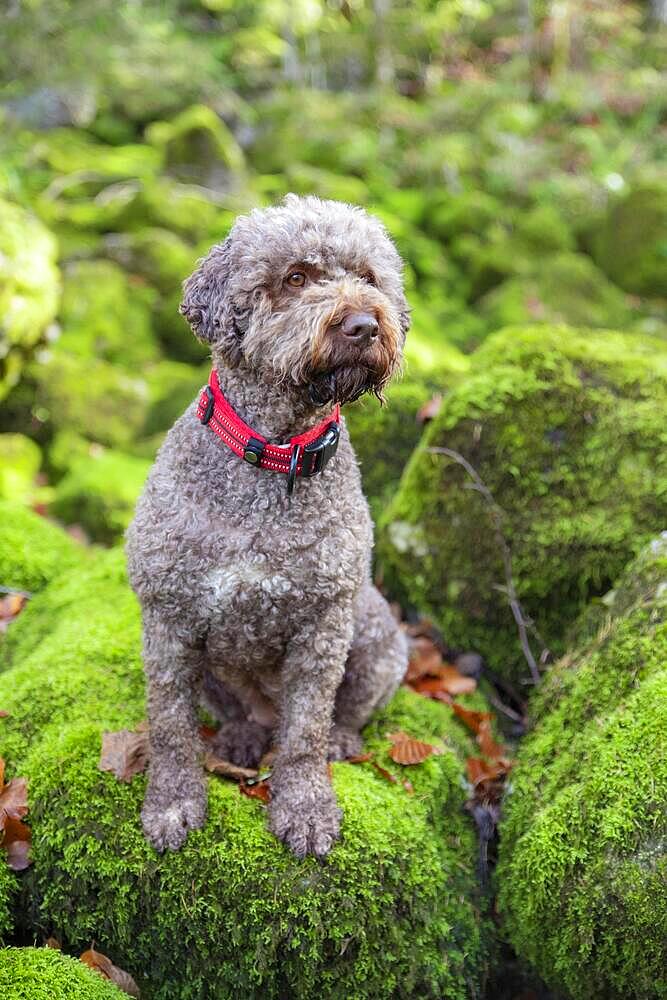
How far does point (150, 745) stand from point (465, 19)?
18.8 metres

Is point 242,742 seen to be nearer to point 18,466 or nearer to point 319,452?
point 319,452

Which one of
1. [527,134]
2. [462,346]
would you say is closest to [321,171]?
[527,134]

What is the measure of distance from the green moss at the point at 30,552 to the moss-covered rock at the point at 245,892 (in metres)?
1.70

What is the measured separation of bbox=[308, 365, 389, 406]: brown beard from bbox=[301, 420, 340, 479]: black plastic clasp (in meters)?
0.23

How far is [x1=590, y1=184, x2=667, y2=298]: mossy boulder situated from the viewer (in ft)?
35.7

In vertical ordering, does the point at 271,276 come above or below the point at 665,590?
above

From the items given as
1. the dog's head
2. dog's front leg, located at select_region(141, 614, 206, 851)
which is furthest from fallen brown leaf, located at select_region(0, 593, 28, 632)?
the dog's head

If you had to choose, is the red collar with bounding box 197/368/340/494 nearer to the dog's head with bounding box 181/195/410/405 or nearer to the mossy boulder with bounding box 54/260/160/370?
the dog's head with bounding box 181/195/410/405

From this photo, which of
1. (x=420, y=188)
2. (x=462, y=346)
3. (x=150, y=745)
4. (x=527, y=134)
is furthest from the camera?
(x=527, y=134)

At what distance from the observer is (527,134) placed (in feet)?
48.1

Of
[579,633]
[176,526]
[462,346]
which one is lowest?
[462,346]

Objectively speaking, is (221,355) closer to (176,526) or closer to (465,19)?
(176,526)

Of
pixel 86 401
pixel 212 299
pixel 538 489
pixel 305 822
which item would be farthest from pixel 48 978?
pixel 86 401

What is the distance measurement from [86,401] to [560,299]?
5951mm
